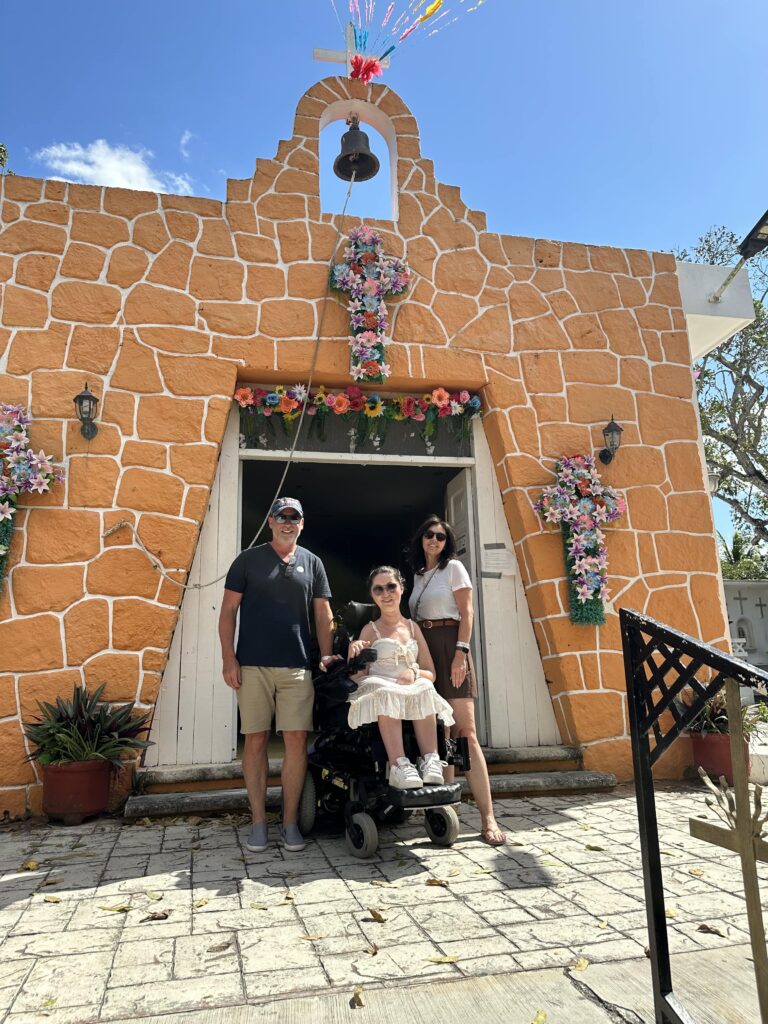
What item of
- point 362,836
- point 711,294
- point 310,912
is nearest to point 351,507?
point 711,294

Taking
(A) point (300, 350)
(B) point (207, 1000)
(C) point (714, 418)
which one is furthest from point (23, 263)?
(C) point (714, 418)

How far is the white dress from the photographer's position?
347cm

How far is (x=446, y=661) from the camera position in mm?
4008

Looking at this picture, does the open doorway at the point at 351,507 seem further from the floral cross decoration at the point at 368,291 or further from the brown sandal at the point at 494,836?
the brown sandal at the point at 494,836

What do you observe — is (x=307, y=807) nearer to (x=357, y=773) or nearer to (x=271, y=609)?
(x=357, y=773)

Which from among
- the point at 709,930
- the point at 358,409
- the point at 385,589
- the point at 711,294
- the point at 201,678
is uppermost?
the point at 711,294

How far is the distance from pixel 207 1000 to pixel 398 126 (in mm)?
6130

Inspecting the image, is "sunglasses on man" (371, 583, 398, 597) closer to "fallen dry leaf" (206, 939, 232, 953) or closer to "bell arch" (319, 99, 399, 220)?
"fallen dry leaf" (206, 939, 232, 953)

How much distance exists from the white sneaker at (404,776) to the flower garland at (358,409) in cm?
286

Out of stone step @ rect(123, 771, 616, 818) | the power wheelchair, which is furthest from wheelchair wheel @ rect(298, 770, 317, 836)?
stone step @ rect(123, 771, 616, 818)

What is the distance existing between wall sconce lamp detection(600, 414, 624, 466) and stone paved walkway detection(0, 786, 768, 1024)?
2.79m

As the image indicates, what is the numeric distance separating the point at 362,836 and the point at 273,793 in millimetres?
1079

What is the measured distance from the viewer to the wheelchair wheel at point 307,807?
12.6 feet

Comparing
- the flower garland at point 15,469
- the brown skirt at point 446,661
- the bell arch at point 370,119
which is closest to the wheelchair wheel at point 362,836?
the brown skirt at point 446,661
